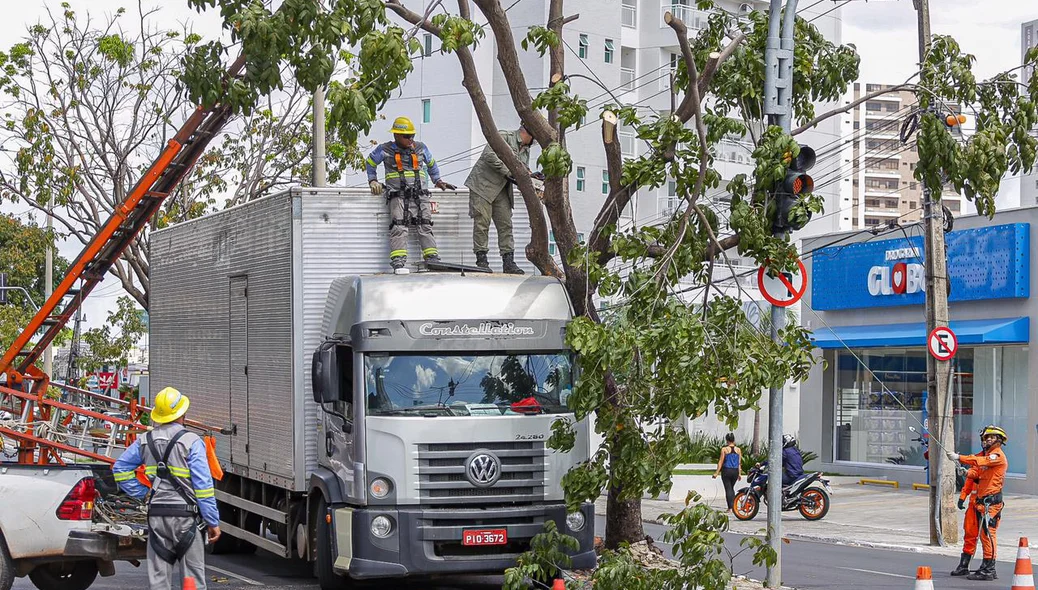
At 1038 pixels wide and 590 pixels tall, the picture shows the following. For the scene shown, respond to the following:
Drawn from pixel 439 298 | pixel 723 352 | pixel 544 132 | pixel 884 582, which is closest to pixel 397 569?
pixel 439 298

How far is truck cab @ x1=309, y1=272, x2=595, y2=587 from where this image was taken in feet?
36.9

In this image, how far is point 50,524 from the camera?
35.0 ft

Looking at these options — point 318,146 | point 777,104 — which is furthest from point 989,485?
point 318,146

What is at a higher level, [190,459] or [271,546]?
[190,459]

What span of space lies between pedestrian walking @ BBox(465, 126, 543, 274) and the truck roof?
876 mm

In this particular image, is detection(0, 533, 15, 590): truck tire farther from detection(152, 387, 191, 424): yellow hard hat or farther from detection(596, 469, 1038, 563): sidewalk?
detection(596, 469, 1038, 563): sidewalk

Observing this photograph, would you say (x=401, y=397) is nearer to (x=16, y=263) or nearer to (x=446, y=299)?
(x=446, y=299)

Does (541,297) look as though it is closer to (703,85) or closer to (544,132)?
(544,132)

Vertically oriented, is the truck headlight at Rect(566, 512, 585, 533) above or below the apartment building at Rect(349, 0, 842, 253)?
below

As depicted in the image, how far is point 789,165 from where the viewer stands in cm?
1138

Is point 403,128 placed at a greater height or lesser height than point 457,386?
greater

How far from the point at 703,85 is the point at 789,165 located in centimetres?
193

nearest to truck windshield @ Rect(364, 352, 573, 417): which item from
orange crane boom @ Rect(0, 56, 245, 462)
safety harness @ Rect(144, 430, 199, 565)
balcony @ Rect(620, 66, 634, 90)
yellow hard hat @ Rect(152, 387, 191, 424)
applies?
yellow hard hat @ Rect(152, 387, 191, 424)

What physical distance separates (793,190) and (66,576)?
7.06 m
